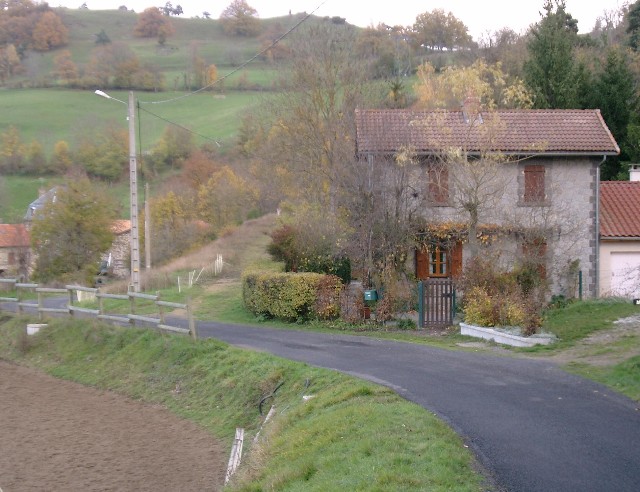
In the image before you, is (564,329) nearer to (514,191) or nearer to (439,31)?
(514,191)

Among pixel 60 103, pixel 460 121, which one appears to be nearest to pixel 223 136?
pixel 60 103

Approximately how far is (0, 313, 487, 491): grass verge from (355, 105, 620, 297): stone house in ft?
32.3

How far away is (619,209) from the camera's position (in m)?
28.0

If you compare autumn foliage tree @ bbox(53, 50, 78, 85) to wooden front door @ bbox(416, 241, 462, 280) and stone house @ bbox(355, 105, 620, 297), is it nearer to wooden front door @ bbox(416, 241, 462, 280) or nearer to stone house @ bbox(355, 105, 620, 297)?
stone house @ bbox(355, 105, 620, 297)

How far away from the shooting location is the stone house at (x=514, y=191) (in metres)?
25.7

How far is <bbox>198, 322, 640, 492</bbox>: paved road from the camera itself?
8.20 m

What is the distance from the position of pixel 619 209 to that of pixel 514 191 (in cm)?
427

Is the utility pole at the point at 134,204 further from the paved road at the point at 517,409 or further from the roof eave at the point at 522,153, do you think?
the roof eave at the point at 522,153

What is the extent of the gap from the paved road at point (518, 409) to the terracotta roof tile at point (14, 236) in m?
39.6

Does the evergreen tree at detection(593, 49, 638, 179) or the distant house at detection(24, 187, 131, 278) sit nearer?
the evergreen tree at detection(593, 49, 638, 179)


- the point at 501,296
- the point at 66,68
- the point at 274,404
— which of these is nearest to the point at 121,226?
the point at 66,68

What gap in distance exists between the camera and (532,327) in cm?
1795

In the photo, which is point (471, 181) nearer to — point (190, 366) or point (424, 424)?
point (190, 366)

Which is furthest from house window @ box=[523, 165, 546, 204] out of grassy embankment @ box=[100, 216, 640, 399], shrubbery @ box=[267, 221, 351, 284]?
shrubbery @ box=[267, 221, 351, 284]
